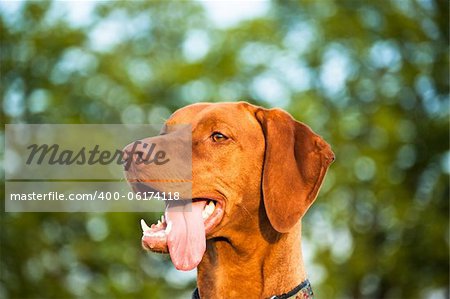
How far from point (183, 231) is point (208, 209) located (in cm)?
25

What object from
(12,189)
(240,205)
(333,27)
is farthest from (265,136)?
(333,27)

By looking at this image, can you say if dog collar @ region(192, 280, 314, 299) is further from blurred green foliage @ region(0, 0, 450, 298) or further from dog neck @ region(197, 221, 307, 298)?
blurred green foliage @ region(0, 0, 450, 298)

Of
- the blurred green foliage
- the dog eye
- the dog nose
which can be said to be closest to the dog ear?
the dog eye

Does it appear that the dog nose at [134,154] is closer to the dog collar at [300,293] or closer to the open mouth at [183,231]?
the open mouth at [183,231]

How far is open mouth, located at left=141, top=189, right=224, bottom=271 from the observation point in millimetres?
4652

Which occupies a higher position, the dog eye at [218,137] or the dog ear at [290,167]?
the dog eye at [218,137]

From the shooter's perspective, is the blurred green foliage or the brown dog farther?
the blurred green foliage

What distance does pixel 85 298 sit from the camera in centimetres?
2750

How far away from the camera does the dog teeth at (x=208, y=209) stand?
16.1 feet

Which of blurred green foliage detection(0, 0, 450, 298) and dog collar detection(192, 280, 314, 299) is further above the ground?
blurred green foliage detection(0, 0, 450, 298)

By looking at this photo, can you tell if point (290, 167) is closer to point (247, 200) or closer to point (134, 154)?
point (247, 200)

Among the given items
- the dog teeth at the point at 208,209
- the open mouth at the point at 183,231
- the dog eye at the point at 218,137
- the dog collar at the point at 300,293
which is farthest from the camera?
the dog eye at the point at 218,137

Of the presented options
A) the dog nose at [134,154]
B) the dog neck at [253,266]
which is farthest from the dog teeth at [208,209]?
the dog nose at [134,154]

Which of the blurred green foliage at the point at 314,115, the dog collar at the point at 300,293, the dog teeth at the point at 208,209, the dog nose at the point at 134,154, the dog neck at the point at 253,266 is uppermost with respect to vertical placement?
the blurred green foliage at the point at 314,115
